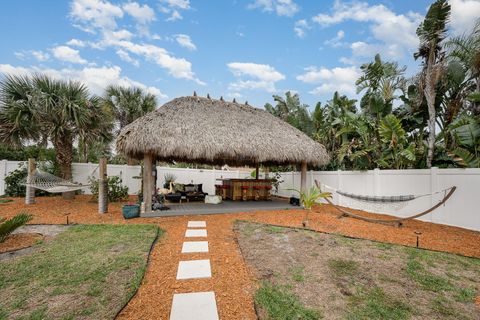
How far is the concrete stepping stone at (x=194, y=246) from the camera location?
450 centimetres

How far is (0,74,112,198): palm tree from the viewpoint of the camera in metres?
8.30

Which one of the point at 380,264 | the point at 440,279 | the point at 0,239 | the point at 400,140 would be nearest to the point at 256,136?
the point at 400,140

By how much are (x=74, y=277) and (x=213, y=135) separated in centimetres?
568

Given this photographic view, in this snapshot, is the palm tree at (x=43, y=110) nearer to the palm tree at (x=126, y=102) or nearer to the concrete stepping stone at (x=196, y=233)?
the palm tree at (x=126, y=102)

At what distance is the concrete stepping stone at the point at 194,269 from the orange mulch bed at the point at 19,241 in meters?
3.23

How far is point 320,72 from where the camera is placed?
1396cm

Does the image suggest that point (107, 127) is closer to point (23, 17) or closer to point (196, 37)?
point (23, 17)

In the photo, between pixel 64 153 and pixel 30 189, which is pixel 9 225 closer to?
pixel 30 189

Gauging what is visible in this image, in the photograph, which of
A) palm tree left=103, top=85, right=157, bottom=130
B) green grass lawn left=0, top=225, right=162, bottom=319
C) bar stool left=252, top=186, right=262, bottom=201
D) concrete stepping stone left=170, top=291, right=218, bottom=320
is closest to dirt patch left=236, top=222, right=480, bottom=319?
concrete stepping stone left=170, top=291, right=218, bottom=320

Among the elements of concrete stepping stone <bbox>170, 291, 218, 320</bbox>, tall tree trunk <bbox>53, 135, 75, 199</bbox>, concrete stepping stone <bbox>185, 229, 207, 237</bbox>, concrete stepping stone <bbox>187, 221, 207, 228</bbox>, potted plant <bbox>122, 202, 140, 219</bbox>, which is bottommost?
concrete stepping stone <bbox>187, 221, 207, 228</bbox>

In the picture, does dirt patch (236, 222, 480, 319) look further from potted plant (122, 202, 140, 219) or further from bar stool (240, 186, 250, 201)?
bar stool (240, 186, 250, 201)

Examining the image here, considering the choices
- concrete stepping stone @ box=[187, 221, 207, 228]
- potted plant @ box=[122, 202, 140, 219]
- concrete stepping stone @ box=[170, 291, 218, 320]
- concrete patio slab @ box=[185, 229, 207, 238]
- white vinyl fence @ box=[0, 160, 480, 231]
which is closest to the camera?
concrete stepping stone @ box=[170, 291, 218, 320]

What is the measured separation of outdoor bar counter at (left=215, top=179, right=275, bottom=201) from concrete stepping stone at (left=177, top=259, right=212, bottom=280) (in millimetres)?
6853

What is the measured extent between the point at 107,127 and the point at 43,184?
12.0 ft
